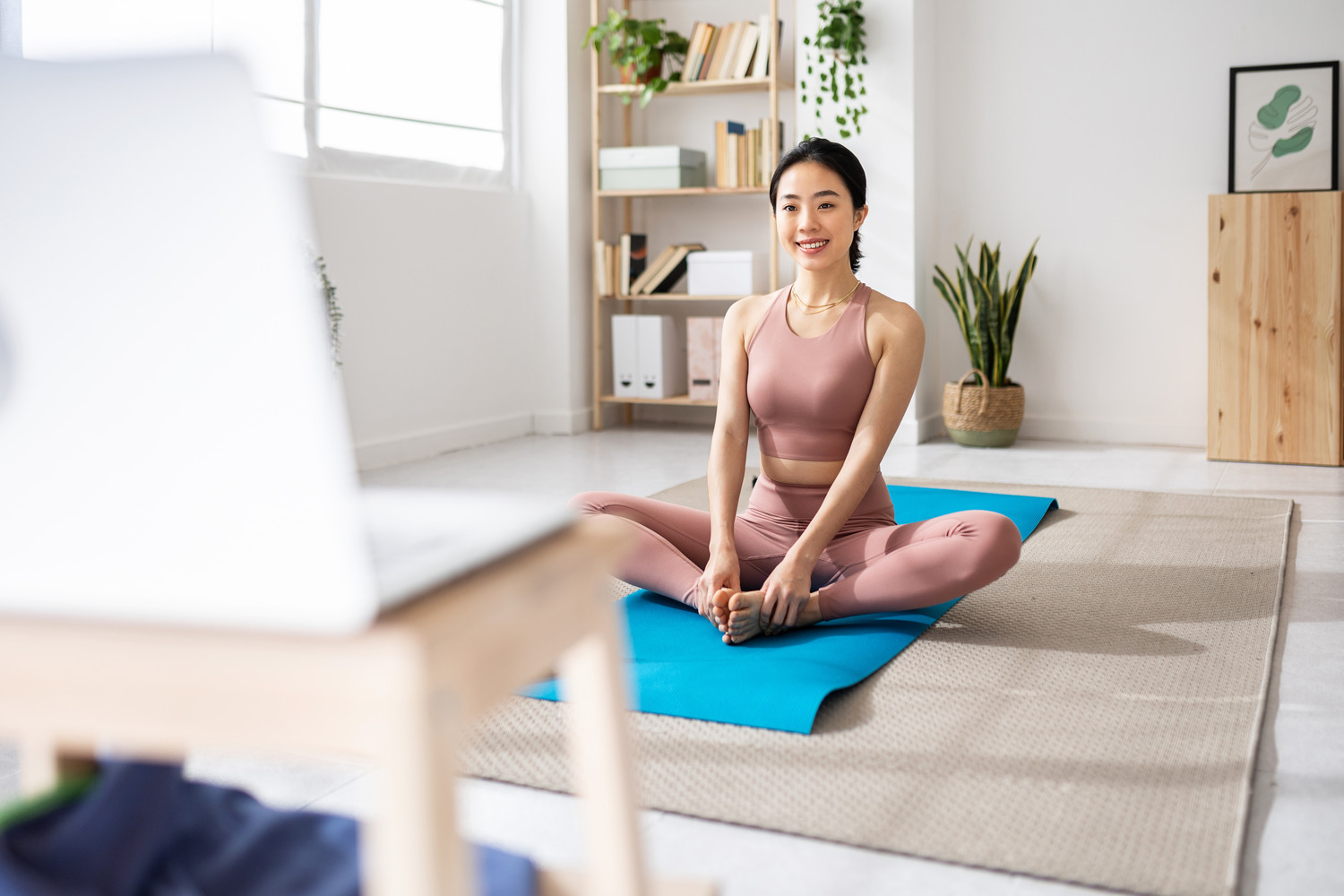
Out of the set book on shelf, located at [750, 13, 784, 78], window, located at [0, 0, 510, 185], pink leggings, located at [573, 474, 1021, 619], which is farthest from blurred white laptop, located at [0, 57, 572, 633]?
book on shelf, located at [750, 13, 784, 78]

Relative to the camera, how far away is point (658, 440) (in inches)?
187

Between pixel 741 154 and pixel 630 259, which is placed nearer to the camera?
pixel 741 154

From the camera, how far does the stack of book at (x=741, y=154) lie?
15.5ft

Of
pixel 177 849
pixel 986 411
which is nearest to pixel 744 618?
pixel 177 849

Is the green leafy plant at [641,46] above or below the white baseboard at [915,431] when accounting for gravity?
above

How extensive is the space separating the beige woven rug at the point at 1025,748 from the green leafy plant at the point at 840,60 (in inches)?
105

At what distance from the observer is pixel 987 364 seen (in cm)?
448

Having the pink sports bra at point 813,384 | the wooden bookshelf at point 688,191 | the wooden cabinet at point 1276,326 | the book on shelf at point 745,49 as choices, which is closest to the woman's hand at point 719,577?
the pink sports bra at point 813,384

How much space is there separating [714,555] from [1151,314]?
3.14 metres

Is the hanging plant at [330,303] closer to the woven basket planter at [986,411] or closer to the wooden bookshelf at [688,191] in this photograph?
the wooden bookshelf at [688,191]

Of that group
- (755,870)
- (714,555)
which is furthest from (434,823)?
(714,555)

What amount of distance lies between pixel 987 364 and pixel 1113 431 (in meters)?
0.61

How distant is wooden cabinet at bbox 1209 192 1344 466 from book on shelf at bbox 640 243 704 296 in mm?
1988

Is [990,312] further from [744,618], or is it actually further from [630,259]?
[744,618]
